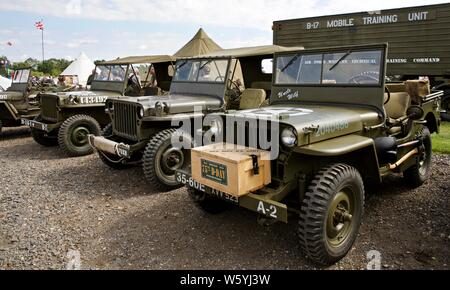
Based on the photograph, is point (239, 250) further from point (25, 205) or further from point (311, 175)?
point (25, 205)

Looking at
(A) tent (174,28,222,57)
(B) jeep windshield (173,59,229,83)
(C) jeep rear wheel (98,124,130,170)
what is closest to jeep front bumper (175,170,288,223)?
(B) jeep windshield (173,59,229,83)

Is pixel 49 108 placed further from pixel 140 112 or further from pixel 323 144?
pixel 323 144

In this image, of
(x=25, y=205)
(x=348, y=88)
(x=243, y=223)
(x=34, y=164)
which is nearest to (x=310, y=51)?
(x=348, y=88)

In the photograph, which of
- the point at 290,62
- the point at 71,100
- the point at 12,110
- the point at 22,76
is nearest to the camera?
the point at 290,62

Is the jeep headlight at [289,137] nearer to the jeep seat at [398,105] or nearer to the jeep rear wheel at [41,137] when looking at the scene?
the jeep seat at [398,105]

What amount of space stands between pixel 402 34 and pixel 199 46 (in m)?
6.73

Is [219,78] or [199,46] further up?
[199,46]

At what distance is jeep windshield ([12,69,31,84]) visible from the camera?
9.68 metres

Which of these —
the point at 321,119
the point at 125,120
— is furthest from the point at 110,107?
the point at 321,119

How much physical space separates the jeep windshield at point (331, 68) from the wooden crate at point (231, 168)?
141 cm

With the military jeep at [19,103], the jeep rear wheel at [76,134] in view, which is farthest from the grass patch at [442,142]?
the military jeep at [19,103]

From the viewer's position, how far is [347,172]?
316cm

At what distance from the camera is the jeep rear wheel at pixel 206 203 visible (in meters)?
3.91

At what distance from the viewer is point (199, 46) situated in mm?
13922
